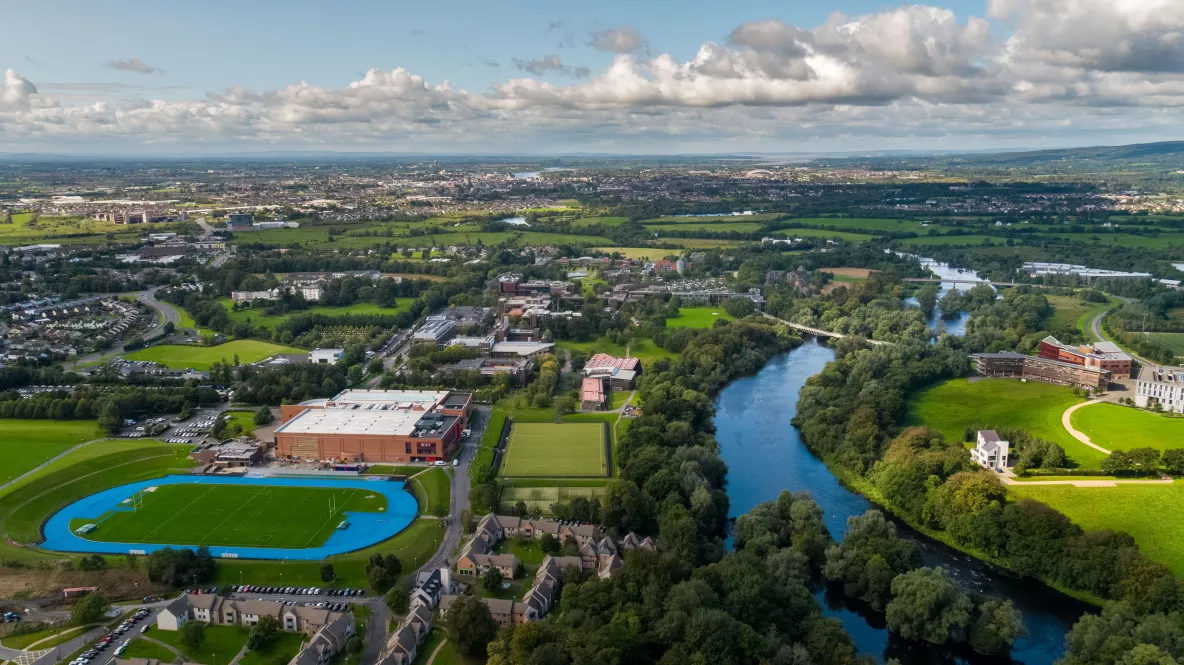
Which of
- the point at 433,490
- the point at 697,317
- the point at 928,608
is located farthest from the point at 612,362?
the point at 928,608

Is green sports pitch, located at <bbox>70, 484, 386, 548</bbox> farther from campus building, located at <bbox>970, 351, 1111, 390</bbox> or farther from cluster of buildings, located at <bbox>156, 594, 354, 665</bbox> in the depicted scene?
campus building, located at <bbox>970, 351, 1111, 390</bbox>

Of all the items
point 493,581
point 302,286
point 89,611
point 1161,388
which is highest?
point 302,286

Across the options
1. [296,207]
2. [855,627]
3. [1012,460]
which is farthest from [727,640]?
[296,207]

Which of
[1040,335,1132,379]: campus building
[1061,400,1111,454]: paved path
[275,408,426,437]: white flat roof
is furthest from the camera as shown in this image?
[1040,335,1132,379]: campus building

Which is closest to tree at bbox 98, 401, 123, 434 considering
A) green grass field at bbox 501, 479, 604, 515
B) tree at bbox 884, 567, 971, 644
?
green grass field at bbox 501, 479, 604, 515

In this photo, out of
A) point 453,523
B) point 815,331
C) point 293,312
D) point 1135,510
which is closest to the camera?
point 1135,510

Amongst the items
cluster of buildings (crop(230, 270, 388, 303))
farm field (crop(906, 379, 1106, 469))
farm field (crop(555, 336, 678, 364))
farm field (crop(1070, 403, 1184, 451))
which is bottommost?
farm field (crop(906, 379, 1106, 469))

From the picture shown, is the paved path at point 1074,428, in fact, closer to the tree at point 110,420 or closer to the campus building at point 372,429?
the campus building at point 372,429

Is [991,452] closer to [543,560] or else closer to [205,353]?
[543,560]

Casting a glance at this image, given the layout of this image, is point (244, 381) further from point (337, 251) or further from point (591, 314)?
point (337, 251)
